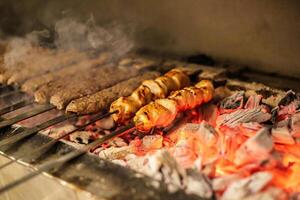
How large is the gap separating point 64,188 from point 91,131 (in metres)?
1.32

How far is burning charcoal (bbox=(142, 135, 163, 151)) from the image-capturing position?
3426 millimetres

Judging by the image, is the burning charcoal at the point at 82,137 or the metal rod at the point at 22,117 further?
the burning charcoal at the point at 82,137

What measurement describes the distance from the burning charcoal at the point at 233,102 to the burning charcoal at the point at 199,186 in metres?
1.55

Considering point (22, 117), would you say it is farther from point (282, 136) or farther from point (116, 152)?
point (282, 136)

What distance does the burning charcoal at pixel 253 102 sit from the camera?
3775mm

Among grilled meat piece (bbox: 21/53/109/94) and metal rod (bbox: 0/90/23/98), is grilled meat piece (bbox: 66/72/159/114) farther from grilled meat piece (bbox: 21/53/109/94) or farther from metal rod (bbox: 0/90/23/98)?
metal rod (bbox: 0/90/23/98)

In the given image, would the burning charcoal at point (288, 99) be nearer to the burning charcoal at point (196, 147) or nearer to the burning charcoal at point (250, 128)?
the burning charcoal at point (250, 128)

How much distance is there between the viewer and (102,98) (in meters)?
3.84

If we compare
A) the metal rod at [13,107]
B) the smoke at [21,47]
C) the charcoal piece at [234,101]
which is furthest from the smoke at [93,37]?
the charcoal piece at [234,101]

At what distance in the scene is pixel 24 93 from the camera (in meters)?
4.62

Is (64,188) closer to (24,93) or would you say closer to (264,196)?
(264,196)

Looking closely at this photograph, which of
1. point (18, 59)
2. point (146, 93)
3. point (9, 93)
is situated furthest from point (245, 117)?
point (18, 59)

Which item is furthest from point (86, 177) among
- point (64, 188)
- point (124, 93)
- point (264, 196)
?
point (124, 93)

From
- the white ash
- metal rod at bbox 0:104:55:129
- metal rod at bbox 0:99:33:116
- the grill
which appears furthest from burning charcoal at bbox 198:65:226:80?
metal rod at bbox 0:99:33:116
